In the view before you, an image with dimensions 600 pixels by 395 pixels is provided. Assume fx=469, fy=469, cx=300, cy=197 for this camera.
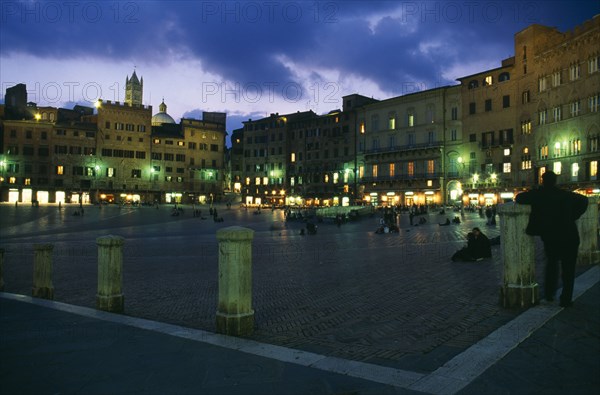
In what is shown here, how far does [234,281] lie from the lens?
5445 millimetres

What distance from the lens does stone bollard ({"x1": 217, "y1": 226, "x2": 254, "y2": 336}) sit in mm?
5430

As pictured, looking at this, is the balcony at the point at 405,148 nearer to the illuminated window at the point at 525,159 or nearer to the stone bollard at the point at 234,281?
the illuminated window at the point at 525,159

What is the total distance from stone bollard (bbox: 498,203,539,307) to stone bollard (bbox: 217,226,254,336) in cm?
325

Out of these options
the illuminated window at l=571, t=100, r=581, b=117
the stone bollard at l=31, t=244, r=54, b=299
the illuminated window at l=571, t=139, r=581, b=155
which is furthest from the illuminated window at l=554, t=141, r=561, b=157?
the stone bollard at l=31, t=244, r=54, b=299

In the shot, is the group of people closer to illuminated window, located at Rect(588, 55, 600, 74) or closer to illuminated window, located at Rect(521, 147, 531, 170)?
illuminated window, located at Rect(588, 55, 600, 74)

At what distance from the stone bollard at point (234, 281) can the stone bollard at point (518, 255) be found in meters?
3.25

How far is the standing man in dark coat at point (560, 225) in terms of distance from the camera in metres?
5.71

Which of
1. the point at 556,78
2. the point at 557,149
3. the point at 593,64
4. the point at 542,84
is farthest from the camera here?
the point at 542,84

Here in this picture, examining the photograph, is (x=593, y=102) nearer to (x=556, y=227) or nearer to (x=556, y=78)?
(x=556, y=78)

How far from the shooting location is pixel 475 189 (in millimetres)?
56438

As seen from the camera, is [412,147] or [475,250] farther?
[412,147]

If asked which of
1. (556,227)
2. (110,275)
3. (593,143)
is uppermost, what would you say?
(593,143)

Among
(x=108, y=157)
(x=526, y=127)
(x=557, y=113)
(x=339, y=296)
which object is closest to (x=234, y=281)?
(x=339, y=296)

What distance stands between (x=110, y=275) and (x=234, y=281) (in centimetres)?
282
